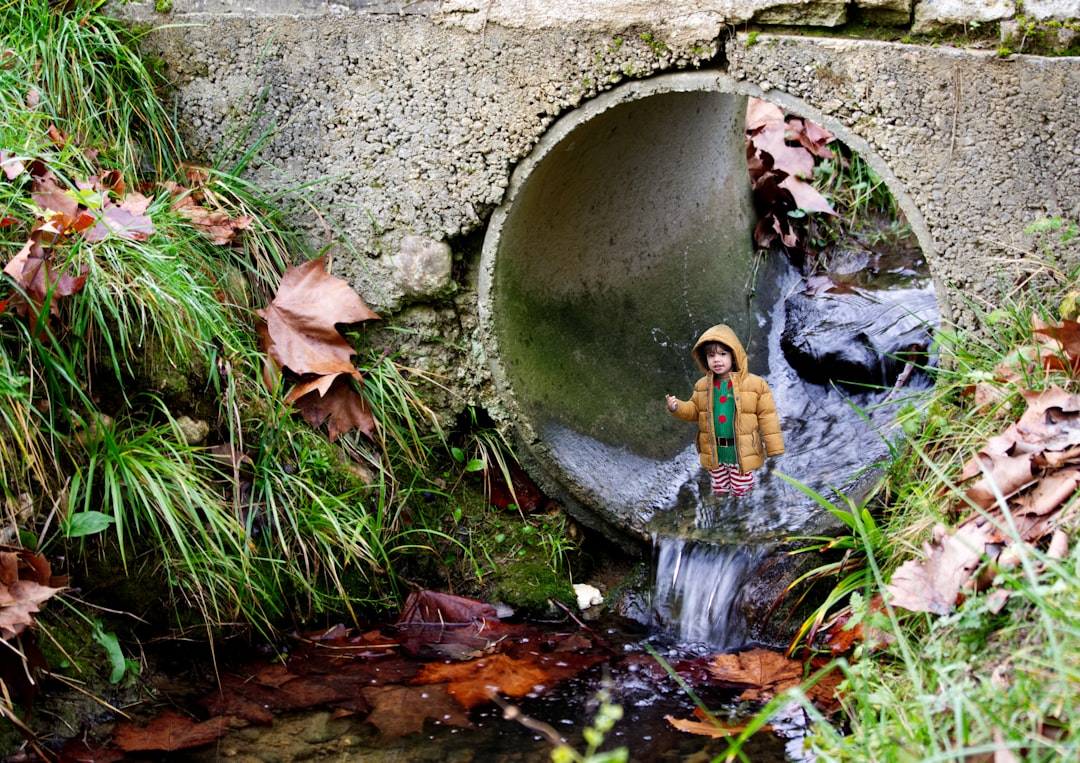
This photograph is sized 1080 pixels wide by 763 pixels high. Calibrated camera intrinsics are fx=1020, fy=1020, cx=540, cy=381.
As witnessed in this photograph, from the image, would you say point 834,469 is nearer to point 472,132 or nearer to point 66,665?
point 472,132

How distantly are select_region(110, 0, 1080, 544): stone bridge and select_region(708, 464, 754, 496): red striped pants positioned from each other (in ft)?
0.99

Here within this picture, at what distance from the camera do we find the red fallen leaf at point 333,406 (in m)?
3.12

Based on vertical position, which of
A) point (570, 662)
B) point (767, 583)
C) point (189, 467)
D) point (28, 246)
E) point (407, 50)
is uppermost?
point (407, 50)

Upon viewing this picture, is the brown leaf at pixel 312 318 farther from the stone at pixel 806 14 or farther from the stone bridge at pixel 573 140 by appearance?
the stone at pixel 806 14

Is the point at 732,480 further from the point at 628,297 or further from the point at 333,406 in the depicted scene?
the point at 333,406

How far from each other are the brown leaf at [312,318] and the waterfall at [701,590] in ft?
3.95

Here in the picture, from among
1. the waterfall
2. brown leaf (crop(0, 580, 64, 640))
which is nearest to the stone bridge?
the waterfall

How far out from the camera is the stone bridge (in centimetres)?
274

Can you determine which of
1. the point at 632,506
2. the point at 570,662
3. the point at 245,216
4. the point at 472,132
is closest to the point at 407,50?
the point at 472,132

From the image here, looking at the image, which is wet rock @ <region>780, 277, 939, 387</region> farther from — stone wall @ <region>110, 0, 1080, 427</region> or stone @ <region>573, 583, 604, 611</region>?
stone wall @ <region>110, 0, 1080, 427</region>

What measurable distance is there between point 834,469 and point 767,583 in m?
0.93

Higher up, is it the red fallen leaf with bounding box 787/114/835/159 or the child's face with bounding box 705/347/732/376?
the red fallen leaf with bounding box 787/114/835/159

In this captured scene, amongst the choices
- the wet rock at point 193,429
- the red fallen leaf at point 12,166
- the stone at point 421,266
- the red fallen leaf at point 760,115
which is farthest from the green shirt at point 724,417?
the red fallen leaf at point 760,115

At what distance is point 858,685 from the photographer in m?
2.09
